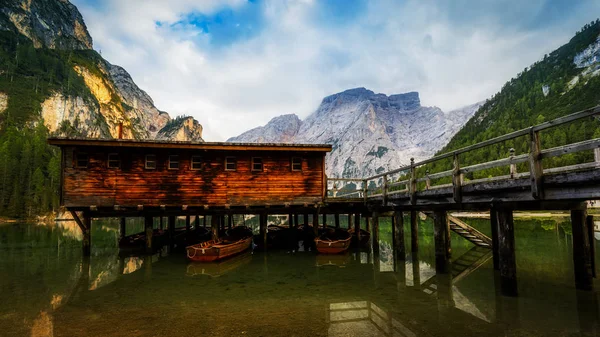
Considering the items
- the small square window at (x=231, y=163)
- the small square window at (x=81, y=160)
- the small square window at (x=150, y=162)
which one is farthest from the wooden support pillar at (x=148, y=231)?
the small square window at (x=231, y=163)

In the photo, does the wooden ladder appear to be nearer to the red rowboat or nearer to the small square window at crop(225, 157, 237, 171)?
the red rowboat

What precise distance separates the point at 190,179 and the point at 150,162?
288cm

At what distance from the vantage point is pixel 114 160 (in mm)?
21453

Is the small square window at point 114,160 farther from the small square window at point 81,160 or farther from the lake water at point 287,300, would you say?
the lake water at point 287,300

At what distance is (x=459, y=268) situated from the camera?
57.8ft

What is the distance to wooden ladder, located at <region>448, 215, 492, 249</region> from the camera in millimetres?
20500

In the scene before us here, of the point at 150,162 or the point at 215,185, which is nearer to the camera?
the point at 150,162

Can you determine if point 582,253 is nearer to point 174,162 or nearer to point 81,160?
point 174,162

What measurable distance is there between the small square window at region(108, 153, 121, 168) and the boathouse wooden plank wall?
143 millimetres

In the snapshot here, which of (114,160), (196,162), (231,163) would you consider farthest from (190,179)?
(114,160)

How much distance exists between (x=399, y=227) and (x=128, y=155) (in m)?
18.6

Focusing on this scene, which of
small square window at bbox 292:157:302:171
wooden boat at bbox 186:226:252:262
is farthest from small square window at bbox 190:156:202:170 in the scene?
small square window at bbox 292:157:302:171

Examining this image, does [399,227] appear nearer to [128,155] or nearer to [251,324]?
[251,324]

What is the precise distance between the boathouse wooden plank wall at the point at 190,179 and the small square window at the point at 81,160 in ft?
0.41
